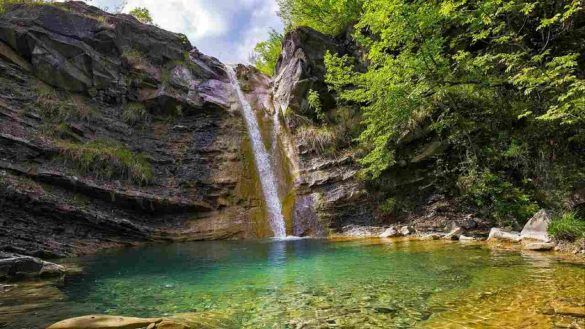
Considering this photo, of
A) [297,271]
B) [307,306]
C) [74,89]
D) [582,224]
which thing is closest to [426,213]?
[582,224]

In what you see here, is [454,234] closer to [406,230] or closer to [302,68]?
[406,230]

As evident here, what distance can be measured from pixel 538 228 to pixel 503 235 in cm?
105

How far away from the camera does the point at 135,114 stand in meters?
20.9

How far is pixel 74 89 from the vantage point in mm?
19719

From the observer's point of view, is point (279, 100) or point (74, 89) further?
point (279, 100)

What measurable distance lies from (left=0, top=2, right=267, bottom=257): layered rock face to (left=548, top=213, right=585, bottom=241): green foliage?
1096 centimetres

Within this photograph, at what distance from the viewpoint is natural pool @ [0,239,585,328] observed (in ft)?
17.2

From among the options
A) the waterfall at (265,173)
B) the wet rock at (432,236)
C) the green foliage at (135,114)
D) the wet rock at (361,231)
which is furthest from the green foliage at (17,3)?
the wet rock at (432,236)

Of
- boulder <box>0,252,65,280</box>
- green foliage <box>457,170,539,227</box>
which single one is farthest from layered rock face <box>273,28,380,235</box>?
boulder <box>0,252,65,280</box>

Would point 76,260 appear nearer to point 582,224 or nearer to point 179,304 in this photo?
point 179,304

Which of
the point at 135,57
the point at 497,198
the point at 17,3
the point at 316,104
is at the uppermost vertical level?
the point at 17,3

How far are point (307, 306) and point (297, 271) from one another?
292 cm

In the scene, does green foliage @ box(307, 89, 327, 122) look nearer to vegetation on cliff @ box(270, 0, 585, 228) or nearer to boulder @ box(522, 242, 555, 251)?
vegetation on cliff @ box(270, 0, 585, 228)

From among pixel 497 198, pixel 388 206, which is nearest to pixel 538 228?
pixel 497 198
